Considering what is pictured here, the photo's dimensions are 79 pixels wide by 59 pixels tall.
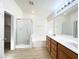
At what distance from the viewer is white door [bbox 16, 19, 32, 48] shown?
259 inches

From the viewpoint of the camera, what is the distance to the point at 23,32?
6746 millimetres

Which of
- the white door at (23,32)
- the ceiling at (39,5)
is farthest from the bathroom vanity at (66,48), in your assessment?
the white door at (23,32)

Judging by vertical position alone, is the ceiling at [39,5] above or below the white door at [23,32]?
above

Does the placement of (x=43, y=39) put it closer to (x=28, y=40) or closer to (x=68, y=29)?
(x=28, y=40)

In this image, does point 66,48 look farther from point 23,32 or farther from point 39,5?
point 23,32

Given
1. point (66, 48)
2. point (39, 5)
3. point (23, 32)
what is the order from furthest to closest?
1. point (23, 32)
2. point (39, 5)
3. point (66, 48)

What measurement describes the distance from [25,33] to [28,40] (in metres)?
0.49

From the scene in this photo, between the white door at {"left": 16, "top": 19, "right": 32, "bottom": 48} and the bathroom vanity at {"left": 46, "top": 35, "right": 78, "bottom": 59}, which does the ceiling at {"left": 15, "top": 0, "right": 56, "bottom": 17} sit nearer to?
the white door at {"left": 16, "top": 19, "right": 32, "bottom": 48}

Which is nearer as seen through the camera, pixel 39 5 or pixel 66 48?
pixel 66 48

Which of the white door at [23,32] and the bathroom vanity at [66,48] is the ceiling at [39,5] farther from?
the bathroom vanity at [66,48]

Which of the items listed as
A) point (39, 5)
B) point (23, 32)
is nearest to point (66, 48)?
point (39, 5)

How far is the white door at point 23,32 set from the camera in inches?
259

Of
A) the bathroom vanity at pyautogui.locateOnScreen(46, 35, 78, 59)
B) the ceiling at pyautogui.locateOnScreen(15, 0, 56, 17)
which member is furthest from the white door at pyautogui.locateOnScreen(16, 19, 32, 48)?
the bathroom vanity at pyautogui.locateOnScreen(46, 35, 78, 59)

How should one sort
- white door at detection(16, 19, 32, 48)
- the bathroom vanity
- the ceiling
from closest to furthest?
the bathroom vanity → the ceiling → white door at detection(16, 19, 32, 48)
